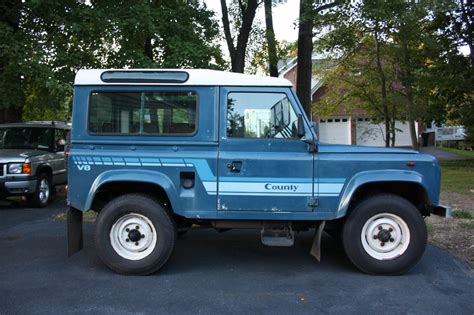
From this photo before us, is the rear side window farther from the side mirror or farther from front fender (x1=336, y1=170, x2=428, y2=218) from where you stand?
front fender (x1=336, y1=170, x2=428, y2=218)

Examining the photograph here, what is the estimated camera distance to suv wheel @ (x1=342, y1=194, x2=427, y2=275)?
18.4 ft

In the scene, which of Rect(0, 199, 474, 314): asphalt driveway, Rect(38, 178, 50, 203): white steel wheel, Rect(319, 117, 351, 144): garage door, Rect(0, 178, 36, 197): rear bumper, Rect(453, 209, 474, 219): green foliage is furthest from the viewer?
Rect(319, 117, 351, 144): garage door

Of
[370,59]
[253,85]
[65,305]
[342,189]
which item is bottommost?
[65,305]

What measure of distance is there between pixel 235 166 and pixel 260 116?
0.65 m

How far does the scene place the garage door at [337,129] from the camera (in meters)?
34.4

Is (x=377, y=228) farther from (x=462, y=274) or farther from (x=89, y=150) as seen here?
(x=89, y=150)

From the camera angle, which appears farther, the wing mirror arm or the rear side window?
the rear side window

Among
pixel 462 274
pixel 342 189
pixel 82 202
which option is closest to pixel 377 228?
pixel 342 189

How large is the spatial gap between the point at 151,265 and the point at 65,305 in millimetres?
1128

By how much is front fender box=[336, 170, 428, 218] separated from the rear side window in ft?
6.36

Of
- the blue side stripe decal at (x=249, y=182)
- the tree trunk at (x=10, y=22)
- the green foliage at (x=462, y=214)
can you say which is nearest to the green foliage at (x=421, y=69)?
the green foliage at (x=462, y=214)

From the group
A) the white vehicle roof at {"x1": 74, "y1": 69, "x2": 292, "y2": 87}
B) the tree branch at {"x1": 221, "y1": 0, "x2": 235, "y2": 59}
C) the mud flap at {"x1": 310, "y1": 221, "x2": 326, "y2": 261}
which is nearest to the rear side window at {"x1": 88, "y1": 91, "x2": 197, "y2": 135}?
the white vehicle roof at {"x1": 74, "y1": 69, "x2": 292, "y2": 87}

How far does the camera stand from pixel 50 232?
8.02 m

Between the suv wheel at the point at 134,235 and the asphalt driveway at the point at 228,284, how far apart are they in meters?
0.18
